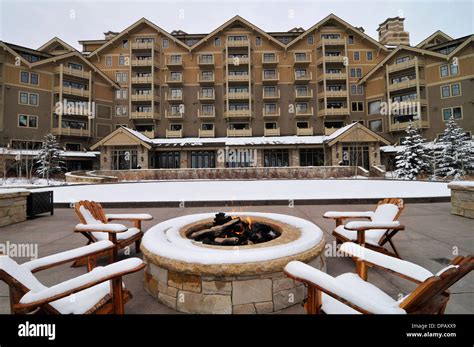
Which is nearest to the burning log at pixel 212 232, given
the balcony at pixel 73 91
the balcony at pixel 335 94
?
the balcony at pixel 335 94

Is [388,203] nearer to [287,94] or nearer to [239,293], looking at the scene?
[239,293]

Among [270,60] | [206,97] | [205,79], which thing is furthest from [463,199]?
[205,79]

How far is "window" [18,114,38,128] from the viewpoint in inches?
1147

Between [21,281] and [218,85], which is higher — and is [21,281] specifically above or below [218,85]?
below

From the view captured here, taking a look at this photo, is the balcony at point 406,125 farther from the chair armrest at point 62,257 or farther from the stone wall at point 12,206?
the stone wall at point 12,206

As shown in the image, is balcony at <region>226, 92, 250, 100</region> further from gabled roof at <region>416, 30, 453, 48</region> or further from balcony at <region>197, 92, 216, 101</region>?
gabled roof at <region>416, 30, 453, 48</region>

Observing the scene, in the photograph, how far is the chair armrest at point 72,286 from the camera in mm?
1794

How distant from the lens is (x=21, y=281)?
205 centimetres

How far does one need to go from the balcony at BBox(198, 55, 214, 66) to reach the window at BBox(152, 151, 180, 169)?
45.4ft

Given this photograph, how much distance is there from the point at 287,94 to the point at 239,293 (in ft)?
116

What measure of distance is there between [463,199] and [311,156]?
2409 cm

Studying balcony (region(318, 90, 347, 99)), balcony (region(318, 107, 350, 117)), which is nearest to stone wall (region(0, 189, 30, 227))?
balcony (region(318, 107, 350, 117))

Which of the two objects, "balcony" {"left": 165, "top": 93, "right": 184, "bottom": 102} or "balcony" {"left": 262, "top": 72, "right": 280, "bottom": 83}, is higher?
"balcony" {"left": 262, "top": 72, "right": 280, "bottom": 83}
